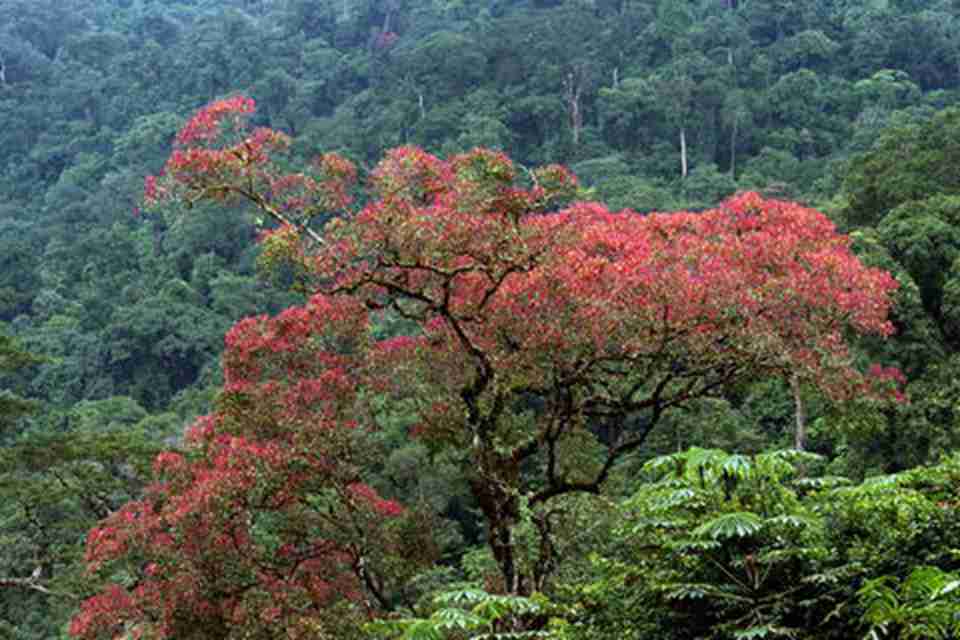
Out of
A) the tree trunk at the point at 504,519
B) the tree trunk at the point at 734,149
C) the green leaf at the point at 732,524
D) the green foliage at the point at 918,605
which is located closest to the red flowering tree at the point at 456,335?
the tree trunk at the point at 504,519

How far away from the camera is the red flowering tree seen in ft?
21.9

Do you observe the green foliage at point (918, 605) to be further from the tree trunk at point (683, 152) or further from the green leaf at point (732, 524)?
the tree trunk at point (683, 152)

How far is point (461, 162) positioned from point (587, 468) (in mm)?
3430

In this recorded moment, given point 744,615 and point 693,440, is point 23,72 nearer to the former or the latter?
point 693,440

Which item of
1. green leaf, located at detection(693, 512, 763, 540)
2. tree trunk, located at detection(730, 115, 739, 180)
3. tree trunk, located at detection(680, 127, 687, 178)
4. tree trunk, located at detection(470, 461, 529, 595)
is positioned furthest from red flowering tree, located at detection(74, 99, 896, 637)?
tree trunk, located at detection(730, 115, 739, 180)

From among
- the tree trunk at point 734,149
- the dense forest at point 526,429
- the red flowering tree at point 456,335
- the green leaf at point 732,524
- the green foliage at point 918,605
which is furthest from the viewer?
the tree trunk at point 734,149

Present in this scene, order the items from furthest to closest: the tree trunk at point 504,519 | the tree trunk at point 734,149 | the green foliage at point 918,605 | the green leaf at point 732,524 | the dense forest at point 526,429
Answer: the tree trunk at point 734,149
the tree trunk at point 504,519
the dense forest at point 526,429
the green leaf at point 732,524
the green foliage at point 918,605

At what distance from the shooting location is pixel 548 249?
6.81 meters

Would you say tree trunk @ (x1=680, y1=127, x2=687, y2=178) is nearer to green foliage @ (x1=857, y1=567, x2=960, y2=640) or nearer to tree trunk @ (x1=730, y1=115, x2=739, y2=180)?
tree trunk @ (x1=730, y1=115, x2=739, y2=180)

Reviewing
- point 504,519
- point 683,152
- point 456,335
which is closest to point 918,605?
point 504,519

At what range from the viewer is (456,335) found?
7434mm

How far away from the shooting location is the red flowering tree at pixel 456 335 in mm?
6688

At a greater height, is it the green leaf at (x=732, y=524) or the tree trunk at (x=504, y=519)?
the green leaf at (x=732, y=524)

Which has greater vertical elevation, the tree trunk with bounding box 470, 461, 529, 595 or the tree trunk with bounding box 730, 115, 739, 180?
the tree trunk with bounding box 470, 461, 529, 595
